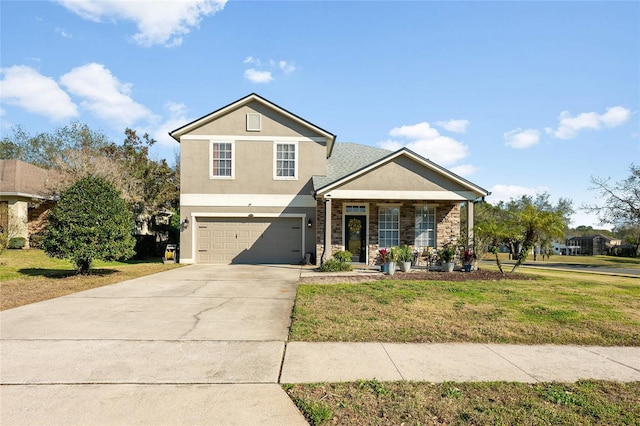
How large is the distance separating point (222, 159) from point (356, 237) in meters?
7.43

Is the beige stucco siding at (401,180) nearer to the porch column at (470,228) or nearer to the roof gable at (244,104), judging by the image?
the porch column at (470,228)

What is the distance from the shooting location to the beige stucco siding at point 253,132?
17.5 meters

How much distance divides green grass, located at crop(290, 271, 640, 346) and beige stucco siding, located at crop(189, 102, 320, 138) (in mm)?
9481

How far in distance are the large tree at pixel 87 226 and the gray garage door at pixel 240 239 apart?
17.6ft

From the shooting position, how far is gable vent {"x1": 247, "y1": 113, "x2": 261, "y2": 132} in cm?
1752

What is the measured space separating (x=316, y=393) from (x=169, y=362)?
203 cm

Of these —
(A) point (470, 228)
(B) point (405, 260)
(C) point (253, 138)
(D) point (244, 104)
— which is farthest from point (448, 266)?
(D) point (244, 104)

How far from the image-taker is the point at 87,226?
1157cm

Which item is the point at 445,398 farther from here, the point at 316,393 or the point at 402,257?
the point at 402,257

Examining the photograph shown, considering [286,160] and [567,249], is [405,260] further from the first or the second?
[567,249]

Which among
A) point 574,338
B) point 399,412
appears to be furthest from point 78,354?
point 574,338

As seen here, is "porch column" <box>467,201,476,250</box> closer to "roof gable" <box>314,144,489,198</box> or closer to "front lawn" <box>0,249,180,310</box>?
"roof gable" <box>314,144,489,198</box>

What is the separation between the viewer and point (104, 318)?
670cm

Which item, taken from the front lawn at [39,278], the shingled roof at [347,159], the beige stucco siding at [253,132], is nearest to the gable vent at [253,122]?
the beige stucco siding at [253,132]
